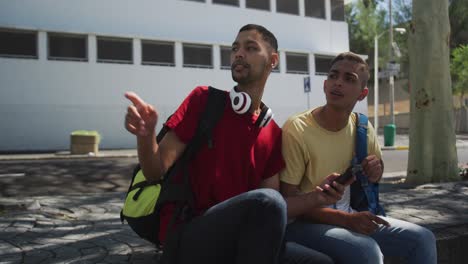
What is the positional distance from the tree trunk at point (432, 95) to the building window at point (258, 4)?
18240mm

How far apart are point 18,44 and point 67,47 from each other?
193 centimetres

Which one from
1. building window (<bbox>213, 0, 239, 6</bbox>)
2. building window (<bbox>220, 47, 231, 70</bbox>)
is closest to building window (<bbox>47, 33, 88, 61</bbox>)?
building window (<bbox>220, 47, 231, 70</bbox>)

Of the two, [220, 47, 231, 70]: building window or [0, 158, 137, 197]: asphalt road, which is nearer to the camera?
[0, 158, 137, 197]: asphalt road

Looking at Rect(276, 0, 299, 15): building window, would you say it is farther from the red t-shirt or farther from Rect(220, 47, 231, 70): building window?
the red t-shirt

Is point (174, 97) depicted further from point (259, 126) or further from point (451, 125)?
point (259, 126)

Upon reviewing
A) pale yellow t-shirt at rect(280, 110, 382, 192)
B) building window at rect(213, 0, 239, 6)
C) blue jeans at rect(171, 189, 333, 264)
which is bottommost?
blue jeans at rect(171, 189, 333, 264)

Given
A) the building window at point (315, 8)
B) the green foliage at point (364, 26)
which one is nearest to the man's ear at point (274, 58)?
the building window at point (315, 8)

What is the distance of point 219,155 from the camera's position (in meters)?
2.28

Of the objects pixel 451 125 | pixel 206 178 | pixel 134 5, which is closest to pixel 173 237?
pixel 206 178

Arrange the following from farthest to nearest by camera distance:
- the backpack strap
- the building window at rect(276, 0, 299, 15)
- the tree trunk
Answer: the building window at rect(276, 0, 299, 15), the tree trunk, the backpack strap

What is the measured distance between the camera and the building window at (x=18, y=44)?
65.1 ft

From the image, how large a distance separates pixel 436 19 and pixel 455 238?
4.69m

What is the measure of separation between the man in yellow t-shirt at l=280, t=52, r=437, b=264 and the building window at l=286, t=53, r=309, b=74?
23.4 metres

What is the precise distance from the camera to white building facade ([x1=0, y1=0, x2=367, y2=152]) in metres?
20.0
